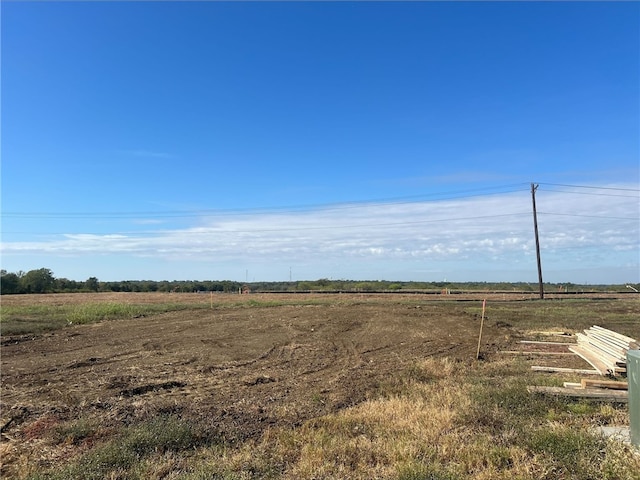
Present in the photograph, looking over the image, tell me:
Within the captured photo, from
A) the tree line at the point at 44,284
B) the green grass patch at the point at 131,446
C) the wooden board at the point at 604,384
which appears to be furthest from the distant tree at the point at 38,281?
the wooden board at the point at 604,384

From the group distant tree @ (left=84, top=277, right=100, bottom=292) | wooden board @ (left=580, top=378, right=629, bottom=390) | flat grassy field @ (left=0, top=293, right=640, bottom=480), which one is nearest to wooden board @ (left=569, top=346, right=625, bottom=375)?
flat grassy field @ (left=0, top=293, right=640, bottom=480)

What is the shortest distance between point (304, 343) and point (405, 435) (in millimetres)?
9693

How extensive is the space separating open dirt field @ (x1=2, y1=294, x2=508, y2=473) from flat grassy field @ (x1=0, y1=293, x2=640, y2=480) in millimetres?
57

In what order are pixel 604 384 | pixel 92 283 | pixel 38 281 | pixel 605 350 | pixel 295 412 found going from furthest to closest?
pixel 92 283 → pixel 38 281 → pixel 605 350 → pixel 604 384 → pixel 295 412

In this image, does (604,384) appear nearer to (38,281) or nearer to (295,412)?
(295,412)

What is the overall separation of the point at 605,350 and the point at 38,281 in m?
86.3

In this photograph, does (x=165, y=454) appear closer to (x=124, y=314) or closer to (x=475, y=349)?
(x=475, y=349)

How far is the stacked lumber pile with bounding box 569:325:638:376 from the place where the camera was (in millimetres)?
9923

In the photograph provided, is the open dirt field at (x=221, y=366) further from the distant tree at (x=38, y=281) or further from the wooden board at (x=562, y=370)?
the distant tree at (x=38, y=281)

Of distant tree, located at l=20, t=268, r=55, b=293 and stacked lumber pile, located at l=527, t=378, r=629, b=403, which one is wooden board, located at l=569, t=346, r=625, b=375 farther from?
distant tree, located at l=20, t=268, r=55, b=293

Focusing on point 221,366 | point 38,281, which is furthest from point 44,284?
point 221,366

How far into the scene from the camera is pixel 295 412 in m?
7.89

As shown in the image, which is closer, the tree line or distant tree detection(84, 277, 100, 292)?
the tree line

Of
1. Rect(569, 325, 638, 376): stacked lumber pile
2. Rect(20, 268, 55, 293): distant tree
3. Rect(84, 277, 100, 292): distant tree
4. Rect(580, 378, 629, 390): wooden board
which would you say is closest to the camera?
Rect(580, 378, 629, 390): wooden board
